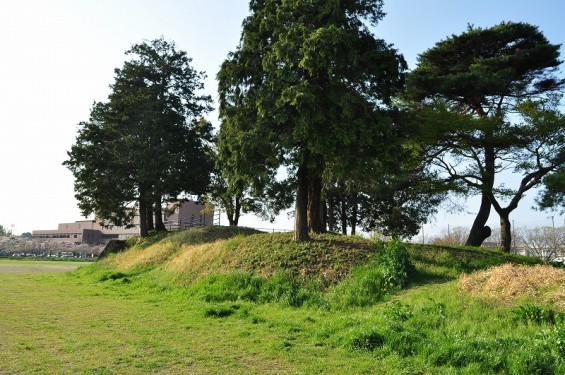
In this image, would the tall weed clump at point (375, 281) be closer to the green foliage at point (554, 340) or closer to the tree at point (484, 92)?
the green foliage at point (554, 340)

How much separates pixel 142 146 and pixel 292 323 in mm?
19368

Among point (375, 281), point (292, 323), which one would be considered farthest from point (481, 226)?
point (292, 323)

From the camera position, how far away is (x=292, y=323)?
891cm

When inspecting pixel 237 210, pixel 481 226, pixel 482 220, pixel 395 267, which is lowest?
pixel 395 267

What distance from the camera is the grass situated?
5.96 m

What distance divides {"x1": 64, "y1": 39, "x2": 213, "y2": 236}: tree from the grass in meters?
11.6

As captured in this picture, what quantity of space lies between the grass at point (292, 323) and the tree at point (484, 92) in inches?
263

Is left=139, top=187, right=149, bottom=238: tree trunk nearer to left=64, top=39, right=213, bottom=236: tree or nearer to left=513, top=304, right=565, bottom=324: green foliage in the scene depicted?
left=64, top=39, right=213, bottom=236: tree

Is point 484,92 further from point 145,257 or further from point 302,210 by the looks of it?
point 145,257

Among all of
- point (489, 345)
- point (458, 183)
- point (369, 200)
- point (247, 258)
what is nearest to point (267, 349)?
point (489, 345)

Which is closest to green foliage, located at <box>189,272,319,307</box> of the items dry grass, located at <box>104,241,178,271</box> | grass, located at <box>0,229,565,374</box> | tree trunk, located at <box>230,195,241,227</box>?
grass, located at <box>0,229,565,374</box>

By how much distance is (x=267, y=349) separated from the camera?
271 inches

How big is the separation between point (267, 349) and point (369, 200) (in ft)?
89.6

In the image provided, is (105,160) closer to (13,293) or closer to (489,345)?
(13,293)
